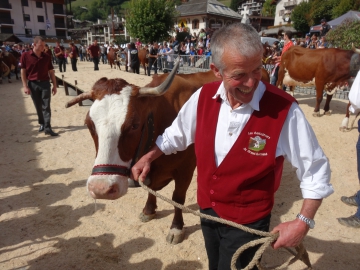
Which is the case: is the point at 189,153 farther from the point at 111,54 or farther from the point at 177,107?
the point at 111,54

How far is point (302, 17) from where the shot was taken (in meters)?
40.4

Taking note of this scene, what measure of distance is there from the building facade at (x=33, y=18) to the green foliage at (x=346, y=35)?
5999cm

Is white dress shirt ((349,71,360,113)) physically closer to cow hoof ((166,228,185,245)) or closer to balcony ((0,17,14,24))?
cow hoof ((166,228,185,245))

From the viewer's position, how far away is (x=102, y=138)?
72.9 inches

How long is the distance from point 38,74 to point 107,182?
5.27 metres

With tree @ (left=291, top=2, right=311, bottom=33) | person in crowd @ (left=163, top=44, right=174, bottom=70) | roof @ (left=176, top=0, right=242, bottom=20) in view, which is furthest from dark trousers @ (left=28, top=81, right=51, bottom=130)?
roof @ (left=176, top=0, right=242, bottom=20)

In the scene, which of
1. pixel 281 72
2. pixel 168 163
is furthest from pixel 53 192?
pixel 281 72

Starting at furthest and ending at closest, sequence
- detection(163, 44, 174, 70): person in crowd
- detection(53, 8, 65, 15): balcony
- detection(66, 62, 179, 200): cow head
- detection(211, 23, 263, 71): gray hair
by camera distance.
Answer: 1. detection(53, 8, 65, 15): balcony
2. detection(163, 44, 174, 70): person in crowd
3. detection(66, 62, 179, 200): cow head
4. detection(211, 23, 263, 71): gray hair

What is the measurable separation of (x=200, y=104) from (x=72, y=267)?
226 centimetres

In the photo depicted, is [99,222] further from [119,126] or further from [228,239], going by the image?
[228,239]

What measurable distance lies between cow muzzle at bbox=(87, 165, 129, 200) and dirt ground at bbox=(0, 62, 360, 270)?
1.39m

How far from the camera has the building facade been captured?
183 feet

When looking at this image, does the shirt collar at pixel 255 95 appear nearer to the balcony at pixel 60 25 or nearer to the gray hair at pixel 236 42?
the gray hair at pixel 236 42

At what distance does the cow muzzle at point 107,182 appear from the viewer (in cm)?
176
